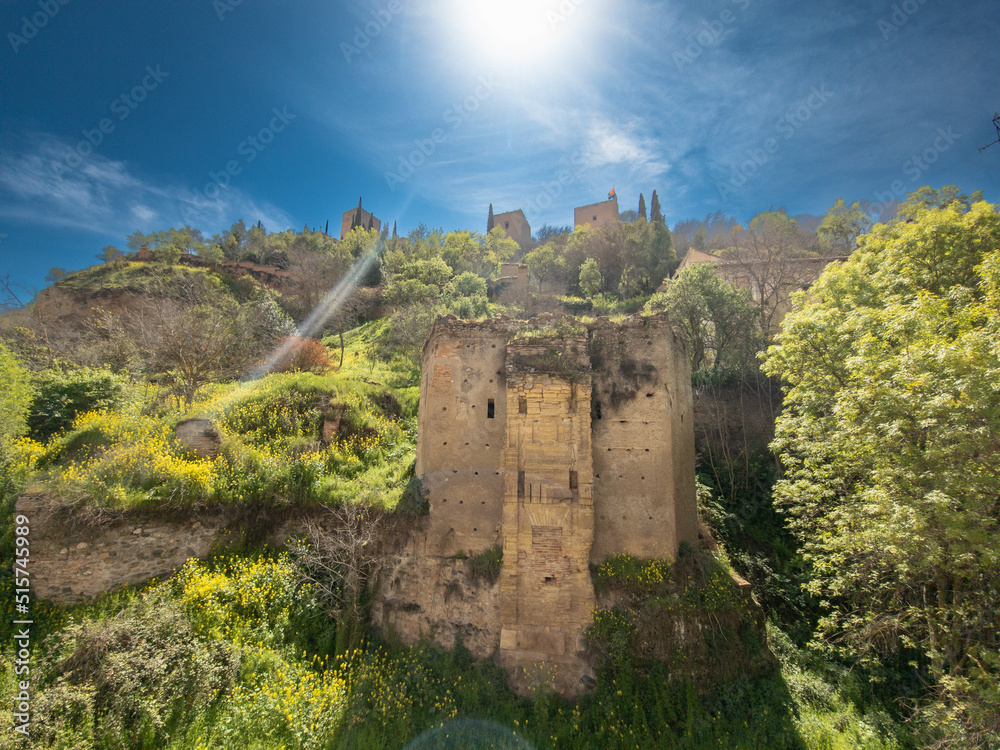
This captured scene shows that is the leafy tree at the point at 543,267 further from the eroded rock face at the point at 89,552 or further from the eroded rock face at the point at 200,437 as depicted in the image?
the eroded rock face at the point at 89,552

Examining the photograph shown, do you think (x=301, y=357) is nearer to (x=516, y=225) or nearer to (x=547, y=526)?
(x=547, y=526)

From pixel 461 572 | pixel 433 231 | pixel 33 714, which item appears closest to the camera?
pixel 33 714

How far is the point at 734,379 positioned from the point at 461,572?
13.7 m

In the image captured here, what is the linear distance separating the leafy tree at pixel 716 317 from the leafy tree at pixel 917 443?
7346mm

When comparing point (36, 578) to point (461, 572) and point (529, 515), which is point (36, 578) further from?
point (529, 515)

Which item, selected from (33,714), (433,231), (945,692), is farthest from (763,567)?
(433,231)

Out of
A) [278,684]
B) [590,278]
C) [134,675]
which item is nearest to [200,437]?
[134,675]

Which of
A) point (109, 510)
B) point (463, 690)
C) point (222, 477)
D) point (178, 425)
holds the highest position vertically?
point (178, 425)

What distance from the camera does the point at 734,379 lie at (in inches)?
709

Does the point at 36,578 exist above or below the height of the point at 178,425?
below

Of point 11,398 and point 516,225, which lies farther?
point 516,225

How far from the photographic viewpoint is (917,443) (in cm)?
749

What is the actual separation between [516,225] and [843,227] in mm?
37020

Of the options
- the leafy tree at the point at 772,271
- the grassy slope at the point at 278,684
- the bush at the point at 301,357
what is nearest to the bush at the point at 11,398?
the grassy slope at the point at 278,684
